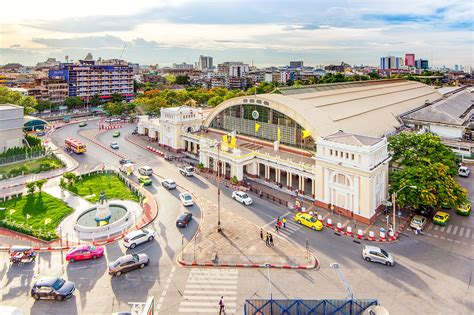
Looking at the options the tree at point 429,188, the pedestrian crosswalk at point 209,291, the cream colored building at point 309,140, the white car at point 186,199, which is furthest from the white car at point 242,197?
the tree at point 429,188

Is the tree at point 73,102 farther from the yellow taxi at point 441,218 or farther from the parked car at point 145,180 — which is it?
the yellow taxi at point 441,218

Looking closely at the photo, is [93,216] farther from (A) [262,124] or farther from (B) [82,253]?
(A) [262,124]

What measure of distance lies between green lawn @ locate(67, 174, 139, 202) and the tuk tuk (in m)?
14.3

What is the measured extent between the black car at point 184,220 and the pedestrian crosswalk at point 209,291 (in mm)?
9004

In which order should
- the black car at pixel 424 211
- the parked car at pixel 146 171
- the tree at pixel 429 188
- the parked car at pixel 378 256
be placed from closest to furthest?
the parked car at pixel 378 256 < the tree at pixel 429 188 < the black car at pixel 424 211 < the parked car at pixel 146 171

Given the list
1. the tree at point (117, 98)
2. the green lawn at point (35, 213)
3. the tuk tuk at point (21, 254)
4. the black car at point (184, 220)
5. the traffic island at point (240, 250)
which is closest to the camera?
the traffic island at point (240, 250)

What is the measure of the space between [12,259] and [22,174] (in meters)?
30.9

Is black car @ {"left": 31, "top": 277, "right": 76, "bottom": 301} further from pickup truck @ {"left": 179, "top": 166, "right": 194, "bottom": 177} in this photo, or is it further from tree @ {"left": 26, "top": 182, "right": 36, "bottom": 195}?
pickup truck @ {"left": 179, "top": 166, "right": 194, "bottom": 177}

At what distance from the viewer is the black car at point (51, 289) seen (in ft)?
92.1

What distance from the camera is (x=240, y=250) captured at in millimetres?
36125

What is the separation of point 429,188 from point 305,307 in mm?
25106

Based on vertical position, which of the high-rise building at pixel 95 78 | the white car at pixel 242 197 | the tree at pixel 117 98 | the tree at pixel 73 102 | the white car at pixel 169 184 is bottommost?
the white car at pixel 242 197

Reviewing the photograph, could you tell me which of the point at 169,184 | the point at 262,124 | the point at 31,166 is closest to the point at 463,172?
the point at 262,124

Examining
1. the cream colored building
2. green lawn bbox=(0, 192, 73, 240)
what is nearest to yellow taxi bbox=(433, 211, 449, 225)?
the cream colored building
